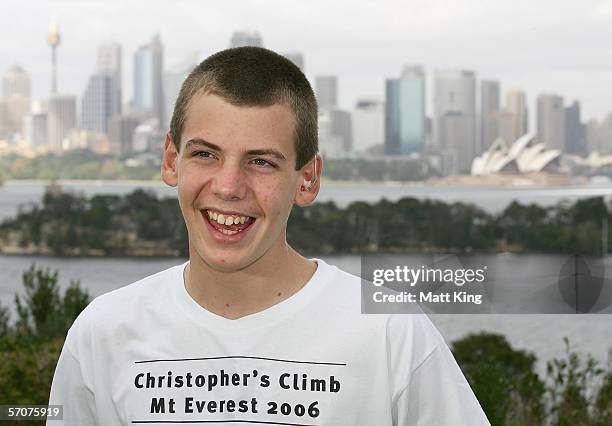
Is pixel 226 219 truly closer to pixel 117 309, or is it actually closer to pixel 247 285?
pixel 247 285

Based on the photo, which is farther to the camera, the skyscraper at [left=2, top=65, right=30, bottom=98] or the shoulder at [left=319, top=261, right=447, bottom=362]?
the skyscraper at [left=2, top=65, right=30, bottom=98]

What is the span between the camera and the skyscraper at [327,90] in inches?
412

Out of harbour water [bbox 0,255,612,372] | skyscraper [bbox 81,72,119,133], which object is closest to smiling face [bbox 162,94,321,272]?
harbour water [bbox 0,255,612,372]

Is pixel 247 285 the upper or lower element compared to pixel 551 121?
lower

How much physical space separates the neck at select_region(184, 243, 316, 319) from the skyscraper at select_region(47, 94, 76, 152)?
10.2 meters

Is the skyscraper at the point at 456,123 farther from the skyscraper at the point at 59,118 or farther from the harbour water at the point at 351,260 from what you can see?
the skyscraper at the point at 59,118

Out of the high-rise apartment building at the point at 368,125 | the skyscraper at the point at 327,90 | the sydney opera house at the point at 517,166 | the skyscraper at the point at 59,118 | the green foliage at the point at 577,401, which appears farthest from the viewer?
the skyscraper at the point at 59,118

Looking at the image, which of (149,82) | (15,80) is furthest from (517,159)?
(15,80)

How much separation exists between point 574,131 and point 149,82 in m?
5.20

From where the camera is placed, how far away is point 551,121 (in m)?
11.4

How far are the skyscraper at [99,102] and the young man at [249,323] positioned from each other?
31.9ft

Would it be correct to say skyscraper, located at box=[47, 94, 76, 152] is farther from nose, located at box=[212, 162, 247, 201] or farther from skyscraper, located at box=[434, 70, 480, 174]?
nose, located at box=[212, 162, 247, 201]

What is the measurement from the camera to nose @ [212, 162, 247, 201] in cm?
140

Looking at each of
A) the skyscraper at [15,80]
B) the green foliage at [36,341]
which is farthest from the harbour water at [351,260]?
the green foliage at [36,341]
